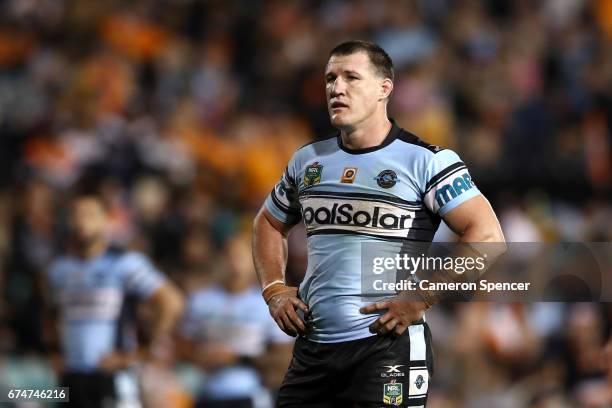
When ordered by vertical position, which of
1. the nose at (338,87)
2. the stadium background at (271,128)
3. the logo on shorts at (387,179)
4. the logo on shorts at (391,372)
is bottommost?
the logo on shorts at (391,372)

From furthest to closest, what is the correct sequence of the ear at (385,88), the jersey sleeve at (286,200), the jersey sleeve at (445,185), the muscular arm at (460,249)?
the jersey sleeve at (286,200) < the ear at (385,88) < the jersey sleeve at (445,185) < the muscular arm at (460,249)

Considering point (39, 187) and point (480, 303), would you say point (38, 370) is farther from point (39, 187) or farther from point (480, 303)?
point (480, 303)

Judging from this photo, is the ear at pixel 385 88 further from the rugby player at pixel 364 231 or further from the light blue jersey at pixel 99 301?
the light blue jersey at pixel 99 301

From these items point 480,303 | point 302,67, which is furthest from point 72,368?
point 302,67

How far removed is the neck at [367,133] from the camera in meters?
5.52

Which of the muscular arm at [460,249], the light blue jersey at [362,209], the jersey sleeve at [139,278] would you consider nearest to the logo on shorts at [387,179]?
the light blue jersey at [362,209]

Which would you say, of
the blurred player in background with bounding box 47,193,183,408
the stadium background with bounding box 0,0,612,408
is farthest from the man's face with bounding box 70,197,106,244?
the stadium background with bounding box 0,0,612,408

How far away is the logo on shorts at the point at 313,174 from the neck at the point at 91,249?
366 centimetres

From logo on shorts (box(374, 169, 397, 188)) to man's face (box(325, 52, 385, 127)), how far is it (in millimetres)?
278

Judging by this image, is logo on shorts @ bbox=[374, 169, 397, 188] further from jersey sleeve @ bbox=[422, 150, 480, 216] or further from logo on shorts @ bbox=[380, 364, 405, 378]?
logo on shorts @ bbox=[380, 364, 405, 378]

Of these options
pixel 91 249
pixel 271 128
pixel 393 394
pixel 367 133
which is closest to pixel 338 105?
pixel 367 133

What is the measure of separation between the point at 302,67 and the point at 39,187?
3.46 metres

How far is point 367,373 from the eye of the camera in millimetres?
5281

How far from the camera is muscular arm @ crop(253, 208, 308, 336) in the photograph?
17.9 ft
